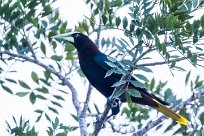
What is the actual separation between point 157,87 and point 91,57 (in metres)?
0.52

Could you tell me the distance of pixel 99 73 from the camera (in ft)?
15.1

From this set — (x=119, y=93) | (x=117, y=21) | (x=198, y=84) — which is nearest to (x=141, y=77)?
(x=119, y=93)

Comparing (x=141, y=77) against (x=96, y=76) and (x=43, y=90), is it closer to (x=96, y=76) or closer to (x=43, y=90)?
(x=43, y=90)

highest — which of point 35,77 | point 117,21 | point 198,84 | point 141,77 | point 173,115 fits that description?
point 117,21

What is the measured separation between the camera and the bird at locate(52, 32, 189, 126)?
13.9 ft

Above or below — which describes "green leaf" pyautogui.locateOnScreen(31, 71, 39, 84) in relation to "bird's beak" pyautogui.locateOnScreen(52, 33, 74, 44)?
below

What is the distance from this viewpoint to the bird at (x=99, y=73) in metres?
4.23

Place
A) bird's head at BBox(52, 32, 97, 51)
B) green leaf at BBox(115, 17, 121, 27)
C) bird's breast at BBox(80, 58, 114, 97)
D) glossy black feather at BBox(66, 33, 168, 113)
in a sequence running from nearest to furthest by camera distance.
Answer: green leaf at BBox(115, 17, 121, 27), glossy black feather at BBox(66, 33, 168, 113), bird's breast at BBox(80, 58, 114, 97), bird's head at BBox(52, 32, 97, 51)

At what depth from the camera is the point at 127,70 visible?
3.16m

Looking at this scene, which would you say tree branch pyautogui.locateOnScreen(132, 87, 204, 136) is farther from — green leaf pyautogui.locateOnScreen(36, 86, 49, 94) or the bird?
green leaf pyautogui.locateOnScreen(36, 86, 49, 94)

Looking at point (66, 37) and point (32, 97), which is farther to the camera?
point (66, 37)

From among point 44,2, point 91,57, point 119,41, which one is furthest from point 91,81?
point 119,41

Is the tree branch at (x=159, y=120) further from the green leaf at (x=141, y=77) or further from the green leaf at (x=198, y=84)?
the green leaf at (x=141, y=77)

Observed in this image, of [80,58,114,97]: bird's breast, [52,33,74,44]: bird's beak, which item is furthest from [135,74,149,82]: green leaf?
[80,58,114,97]: bird's breast
